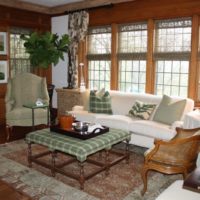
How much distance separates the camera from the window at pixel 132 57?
17.7 ft

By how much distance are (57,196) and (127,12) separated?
13.1 ft

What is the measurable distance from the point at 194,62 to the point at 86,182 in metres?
2.91

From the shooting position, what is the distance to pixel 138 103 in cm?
465

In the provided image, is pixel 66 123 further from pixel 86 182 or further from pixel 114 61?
Result: pixel 114 61

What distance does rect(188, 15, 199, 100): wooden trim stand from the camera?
15.2 feet

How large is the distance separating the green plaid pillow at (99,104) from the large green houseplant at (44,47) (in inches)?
72.3

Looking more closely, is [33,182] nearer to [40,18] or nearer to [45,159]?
[45,159]

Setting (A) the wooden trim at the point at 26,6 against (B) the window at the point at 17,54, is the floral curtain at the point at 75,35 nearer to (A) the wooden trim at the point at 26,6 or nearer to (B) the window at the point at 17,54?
(A) the wooden trim at the point at 26,6

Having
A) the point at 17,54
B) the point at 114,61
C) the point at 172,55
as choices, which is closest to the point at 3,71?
the point at 17,54

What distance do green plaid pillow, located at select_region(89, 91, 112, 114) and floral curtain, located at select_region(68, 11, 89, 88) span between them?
1482mm

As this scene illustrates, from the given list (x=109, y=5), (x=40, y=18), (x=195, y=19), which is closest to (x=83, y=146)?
(x=195, y=19)

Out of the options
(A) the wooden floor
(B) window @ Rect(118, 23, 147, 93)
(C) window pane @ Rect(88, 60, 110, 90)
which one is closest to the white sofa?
(B) window @ Rect(118, 23, 147, 93)

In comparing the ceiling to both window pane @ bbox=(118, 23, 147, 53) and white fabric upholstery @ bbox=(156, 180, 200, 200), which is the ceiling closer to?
window pane @ bbox=(118, 23, 147, 53)

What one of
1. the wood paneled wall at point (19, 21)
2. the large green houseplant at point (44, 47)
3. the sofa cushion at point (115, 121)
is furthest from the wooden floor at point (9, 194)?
the large green houseplant at point (44, 47)
